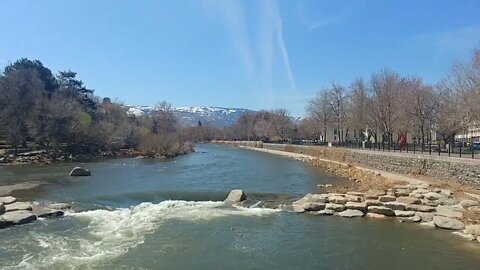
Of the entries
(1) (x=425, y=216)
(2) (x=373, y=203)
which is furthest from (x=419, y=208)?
(2) (x=373, y=203)

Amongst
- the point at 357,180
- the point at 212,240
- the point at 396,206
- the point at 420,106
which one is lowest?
the point at 212,240

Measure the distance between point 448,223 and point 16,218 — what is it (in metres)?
18.2

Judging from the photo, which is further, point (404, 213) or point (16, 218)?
point (404, 213)

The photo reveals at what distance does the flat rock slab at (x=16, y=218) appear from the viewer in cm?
1753

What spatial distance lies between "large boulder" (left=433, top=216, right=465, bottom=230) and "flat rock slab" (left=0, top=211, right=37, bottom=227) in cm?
1749

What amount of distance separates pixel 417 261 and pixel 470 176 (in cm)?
1314

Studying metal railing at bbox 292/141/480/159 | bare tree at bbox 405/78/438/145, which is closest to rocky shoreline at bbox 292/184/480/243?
metal railing at bbox 292/141/480/159

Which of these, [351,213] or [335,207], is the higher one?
[335,207]

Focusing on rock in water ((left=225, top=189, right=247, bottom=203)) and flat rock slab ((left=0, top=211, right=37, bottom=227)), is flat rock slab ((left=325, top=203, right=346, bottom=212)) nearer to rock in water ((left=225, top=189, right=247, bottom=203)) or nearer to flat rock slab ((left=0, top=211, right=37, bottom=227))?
rock in water ((left=225, top=189, right=247, bottom=203))

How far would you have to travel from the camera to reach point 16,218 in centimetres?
1794

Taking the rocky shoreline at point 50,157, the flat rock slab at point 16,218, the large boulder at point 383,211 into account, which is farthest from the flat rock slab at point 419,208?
the rocky shoreline at point 50,157

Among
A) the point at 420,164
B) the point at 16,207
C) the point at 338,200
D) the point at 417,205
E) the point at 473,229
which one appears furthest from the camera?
the point at 420,164

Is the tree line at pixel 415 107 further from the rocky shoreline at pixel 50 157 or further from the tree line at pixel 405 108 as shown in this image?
the rocky shoreline at pixel 50 157

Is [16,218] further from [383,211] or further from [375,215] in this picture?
[383,211]
